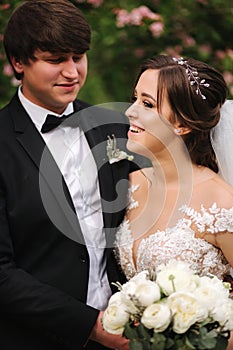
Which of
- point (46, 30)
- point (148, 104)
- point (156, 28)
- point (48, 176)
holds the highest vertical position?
point (46, 30)

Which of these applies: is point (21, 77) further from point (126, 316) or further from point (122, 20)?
point (122, 20)

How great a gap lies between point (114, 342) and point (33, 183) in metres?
0.79

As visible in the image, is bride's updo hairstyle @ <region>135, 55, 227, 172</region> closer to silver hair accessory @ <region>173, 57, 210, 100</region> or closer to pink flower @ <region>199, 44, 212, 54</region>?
silver hair accessory @ <region>173, 57, 210, 100</region>

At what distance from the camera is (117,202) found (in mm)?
4281

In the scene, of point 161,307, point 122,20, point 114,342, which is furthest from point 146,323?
point 122,20

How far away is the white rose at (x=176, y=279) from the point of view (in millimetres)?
3639

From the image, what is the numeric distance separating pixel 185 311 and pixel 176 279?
6.1 inches

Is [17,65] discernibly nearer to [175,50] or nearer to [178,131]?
[178,131]

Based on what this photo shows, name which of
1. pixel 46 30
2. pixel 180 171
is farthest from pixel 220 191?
pixel 46 30

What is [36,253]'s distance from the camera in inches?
157

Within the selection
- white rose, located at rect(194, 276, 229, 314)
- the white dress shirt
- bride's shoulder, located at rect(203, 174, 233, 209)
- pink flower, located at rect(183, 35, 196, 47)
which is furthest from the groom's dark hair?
pink flower, located at rect(183, 35, 196, 47)

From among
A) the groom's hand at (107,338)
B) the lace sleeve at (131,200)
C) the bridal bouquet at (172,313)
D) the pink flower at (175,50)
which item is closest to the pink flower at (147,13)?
the pink flower at (175,50)

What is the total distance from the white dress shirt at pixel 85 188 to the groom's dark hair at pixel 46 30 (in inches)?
10.1

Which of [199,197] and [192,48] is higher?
[199,197]
